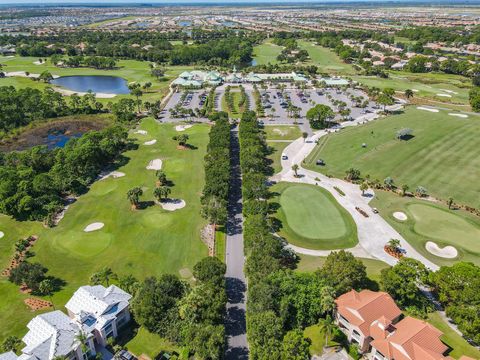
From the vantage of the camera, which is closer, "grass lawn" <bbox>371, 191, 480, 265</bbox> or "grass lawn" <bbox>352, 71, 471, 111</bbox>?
"grass lawn" <bbox>371, 191, 480, 265</bbox>

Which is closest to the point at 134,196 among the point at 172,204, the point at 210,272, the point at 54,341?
the point at 172,204

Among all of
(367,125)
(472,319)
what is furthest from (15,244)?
(367,125)

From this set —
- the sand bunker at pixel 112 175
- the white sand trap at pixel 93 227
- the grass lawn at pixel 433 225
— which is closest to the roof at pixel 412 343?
the grass lawn at pixel 433 225

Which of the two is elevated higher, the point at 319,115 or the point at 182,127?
the point at 319,115

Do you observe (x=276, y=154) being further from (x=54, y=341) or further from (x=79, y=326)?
(x=54, y=341)

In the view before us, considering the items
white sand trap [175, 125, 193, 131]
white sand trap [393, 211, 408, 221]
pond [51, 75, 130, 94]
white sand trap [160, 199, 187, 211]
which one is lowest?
pond [51, 75, 130, 94]

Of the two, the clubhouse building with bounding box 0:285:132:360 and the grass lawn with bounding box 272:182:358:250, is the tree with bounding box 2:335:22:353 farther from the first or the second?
the grass lawn with bounding box 272:182:358:250

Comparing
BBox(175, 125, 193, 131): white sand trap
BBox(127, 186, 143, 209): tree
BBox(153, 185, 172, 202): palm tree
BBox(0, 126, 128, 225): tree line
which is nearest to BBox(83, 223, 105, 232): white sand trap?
BBox(127, 186, 143, 209): tree
